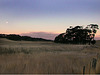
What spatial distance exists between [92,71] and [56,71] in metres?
1.38

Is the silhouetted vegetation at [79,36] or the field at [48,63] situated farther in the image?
the silhouetted vegetation at [79,36]

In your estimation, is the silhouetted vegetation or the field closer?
the field

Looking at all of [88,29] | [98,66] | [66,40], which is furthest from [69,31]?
[98,66]

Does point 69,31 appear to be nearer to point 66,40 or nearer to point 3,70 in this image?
point 66,40

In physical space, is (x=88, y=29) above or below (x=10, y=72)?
above

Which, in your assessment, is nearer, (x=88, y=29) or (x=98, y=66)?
(x=98, y=66)

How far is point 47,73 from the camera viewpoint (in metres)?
4.42

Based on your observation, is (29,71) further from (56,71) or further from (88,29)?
(88,29)

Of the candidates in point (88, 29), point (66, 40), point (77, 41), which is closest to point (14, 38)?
point (66, 40)

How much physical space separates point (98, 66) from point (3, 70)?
3834 millimetres

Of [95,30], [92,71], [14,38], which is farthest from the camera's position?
[14,38]

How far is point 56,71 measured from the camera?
4715 millimetres

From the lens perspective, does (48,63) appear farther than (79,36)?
No

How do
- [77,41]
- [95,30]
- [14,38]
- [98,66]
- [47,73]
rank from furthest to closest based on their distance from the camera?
[14,38] → [77,41] → [95,30] → [98,66] → [47,73]
